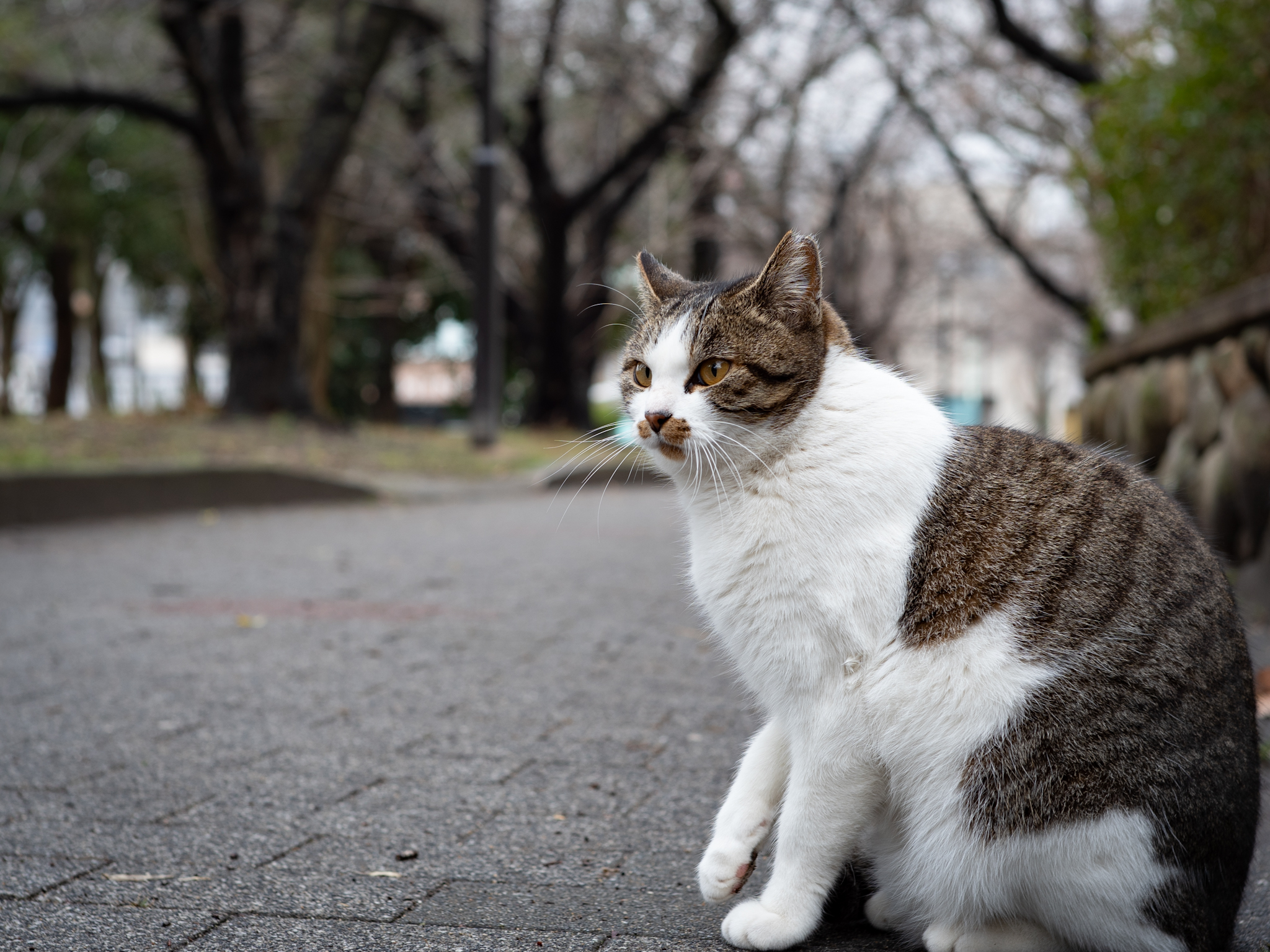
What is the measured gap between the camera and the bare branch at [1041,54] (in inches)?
545

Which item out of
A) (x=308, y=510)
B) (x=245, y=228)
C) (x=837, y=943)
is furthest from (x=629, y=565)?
(x=245, y=228)

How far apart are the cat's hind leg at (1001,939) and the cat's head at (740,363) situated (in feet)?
3.20

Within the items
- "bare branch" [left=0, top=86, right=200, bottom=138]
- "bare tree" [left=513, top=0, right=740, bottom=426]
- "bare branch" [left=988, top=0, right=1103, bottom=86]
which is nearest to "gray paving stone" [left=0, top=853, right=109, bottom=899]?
"bare branch" [left=0, top=86, right=200, bottom=138]

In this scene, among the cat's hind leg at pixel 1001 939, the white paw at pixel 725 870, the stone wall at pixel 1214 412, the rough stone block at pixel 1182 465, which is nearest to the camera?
the cat's hind leg at pixel 1001 939

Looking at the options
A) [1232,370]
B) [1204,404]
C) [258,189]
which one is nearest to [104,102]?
[258,189]

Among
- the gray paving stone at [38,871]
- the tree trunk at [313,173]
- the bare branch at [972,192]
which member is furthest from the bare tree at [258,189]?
the gray paving stone at [38,871]

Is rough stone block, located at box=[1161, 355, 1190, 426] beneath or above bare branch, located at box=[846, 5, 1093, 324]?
beneath

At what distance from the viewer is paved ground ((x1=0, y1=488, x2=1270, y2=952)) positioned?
2328 mm

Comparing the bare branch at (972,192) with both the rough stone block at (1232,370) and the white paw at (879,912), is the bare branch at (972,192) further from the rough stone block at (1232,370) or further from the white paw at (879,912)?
the white paw at (879,912)

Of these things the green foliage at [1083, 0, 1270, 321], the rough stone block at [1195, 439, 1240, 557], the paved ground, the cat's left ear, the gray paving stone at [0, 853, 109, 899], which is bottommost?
the paved ground

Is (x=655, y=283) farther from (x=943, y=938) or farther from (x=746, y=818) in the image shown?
(x=943, y=938)

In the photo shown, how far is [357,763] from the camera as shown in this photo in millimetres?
3379

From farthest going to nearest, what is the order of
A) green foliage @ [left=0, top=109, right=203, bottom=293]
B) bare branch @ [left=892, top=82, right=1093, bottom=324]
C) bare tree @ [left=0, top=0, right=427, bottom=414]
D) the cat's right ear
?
green foliage @ [left=0, top=109, right=203, bottom=293], bare branch @ [left=892, top=82, right=1093, bottom=324], bare tree @ [left=0, top=0, right=427, bottom=414], the cat's right ear

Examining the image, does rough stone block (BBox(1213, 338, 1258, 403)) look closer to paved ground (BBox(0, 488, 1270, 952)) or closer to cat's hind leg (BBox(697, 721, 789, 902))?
paved ground (BBox(0, 488, 1270, 952))
